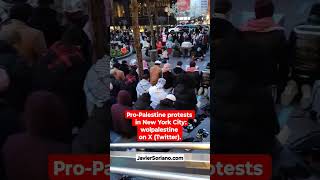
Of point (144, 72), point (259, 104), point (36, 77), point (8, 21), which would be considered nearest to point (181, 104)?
point (144, 72)

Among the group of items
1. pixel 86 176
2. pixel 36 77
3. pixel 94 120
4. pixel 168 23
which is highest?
pixel 168 23

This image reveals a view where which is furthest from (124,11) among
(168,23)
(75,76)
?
(75,76)

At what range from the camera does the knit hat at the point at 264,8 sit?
2.14 metres

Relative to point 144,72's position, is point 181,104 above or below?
below

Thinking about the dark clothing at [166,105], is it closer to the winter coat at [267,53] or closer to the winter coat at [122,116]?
the winter coat at [122,116]

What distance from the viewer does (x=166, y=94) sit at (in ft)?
7.41

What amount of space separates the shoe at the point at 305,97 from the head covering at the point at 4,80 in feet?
5.04

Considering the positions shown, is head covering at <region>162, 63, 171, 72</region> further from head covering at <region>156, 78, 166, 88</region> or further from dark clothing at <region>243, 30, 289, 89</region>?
dark clothing at <region>243, 30, 289, 89</region>

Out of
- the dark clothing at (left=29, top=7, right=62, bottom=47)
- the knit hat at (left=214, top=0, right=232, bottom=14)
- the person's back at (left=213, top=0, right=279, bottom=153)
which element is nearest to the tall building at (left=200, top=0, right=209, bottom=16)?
the knit hat at (left=214, top=0, right=232, bottom=14)

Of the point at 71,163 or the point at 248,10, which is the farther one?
the point at 71,163

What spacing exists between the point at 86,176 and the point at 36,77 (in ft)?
1.95

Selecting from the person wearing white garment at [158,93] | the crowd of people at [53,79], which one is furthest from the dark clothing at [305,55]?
the crowd of people at [53,79]

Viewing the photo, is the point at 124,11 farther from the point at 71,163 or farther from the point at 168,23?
the point at 71,163

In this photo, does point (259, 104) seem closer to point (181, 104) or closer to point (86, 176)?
point (181, 104)
